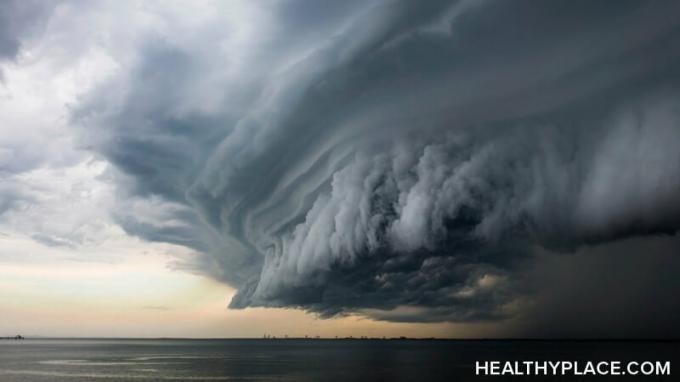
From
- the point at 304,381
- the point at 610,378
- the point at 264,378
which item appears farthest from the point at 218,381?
the point at 610,378

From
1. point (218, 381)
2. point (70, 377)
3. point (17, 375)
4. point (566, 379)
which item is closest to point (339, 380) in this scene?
point (218, 381)

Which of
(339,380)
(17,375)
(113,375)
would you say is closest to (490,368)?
(339,380)

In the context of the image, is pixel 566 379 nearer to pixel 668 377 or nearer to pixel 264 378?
pixel 668 377

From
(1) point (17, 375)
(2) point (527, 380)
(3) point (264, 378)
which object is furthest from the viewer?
(1) point (17, 375)

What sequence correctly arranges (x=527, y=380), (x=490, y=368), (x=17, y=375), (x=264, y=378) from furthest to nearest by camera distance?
(x=490, y=368) < (x=17, y=375) < (x=264, y=378) < (x=527, y=380)

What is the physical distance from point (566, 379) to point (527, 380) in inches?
408

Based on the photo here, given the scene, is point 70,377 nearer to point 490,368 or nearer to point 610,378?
point 490,368

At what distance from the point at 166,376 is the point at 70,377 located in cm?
2571

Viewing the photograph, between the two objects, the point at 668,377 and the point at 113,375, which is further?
the point at 113,375

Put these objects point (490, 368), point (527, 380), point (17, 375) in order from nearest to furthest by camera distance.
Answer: point (527, 380) → point (17, 375) → point (490, 368)

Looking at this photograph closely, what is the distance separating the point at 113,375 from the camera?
14312cm

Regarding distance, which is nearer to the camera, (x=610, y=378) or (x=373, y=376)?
(x=610, y=378)

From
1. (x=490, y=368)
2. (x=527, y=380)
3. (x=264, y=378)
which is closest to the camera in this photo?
(x=527, y=380)

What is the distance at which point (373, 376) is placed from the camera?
134m
